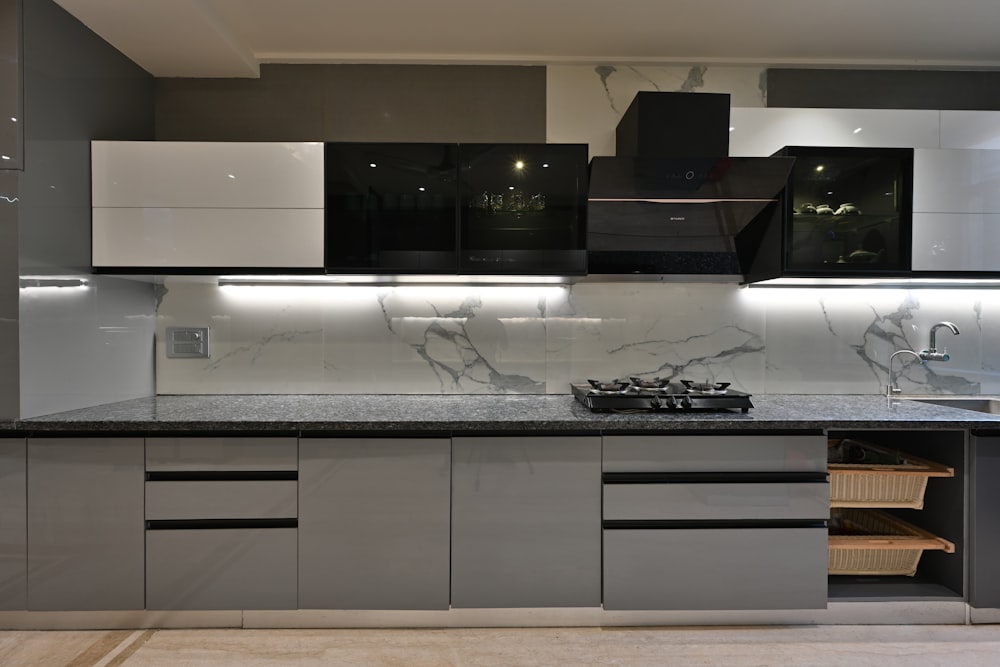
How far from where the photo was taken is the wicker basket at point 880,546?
230cm

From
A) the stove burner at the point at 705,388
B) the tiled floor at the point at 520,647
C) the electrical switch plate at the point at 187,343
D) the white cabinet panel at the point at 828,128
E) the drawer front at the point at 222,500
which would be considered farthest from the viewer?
the electrical switch plate at the point at 187,343

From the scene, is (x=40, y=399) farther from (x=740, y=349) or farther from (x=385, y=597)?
(x=740, y=349)

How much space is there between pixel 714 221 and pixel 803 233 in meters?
0.38

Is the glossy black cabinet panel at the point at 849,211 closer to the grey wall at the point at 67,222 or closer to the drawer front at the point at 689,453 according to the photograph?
the drawer front at the point at 689,453

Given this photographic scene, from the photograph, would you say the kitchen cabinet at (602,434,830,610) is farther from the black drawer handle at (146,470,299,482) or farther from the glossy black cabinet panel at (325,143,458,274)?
the black drawer handle at (146,470,299,482)

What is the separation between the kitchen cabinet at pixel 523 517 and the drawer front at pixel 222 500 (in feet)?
2.16

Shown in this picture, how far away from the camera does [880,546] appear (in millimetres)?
2316

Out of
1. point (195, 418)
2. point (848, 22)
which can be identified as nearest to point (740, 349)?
point (848, 22)

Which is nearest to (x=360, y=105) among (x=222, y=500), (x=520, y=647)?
(x=222, y=500)

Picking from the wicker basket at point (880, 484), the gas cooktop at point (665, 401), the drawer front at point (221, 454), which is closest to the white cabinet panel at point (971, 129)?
the wicker basket at point (880, 484)

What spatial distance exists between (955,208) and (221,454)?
3.29 meters

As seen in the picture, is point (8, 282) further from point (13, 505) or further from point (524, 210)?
point (524, 210)

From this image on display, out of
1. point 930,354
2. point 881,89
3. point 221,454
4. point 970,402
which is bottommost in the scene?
point 221,454

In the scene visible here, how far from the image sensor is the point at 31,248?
210cm
